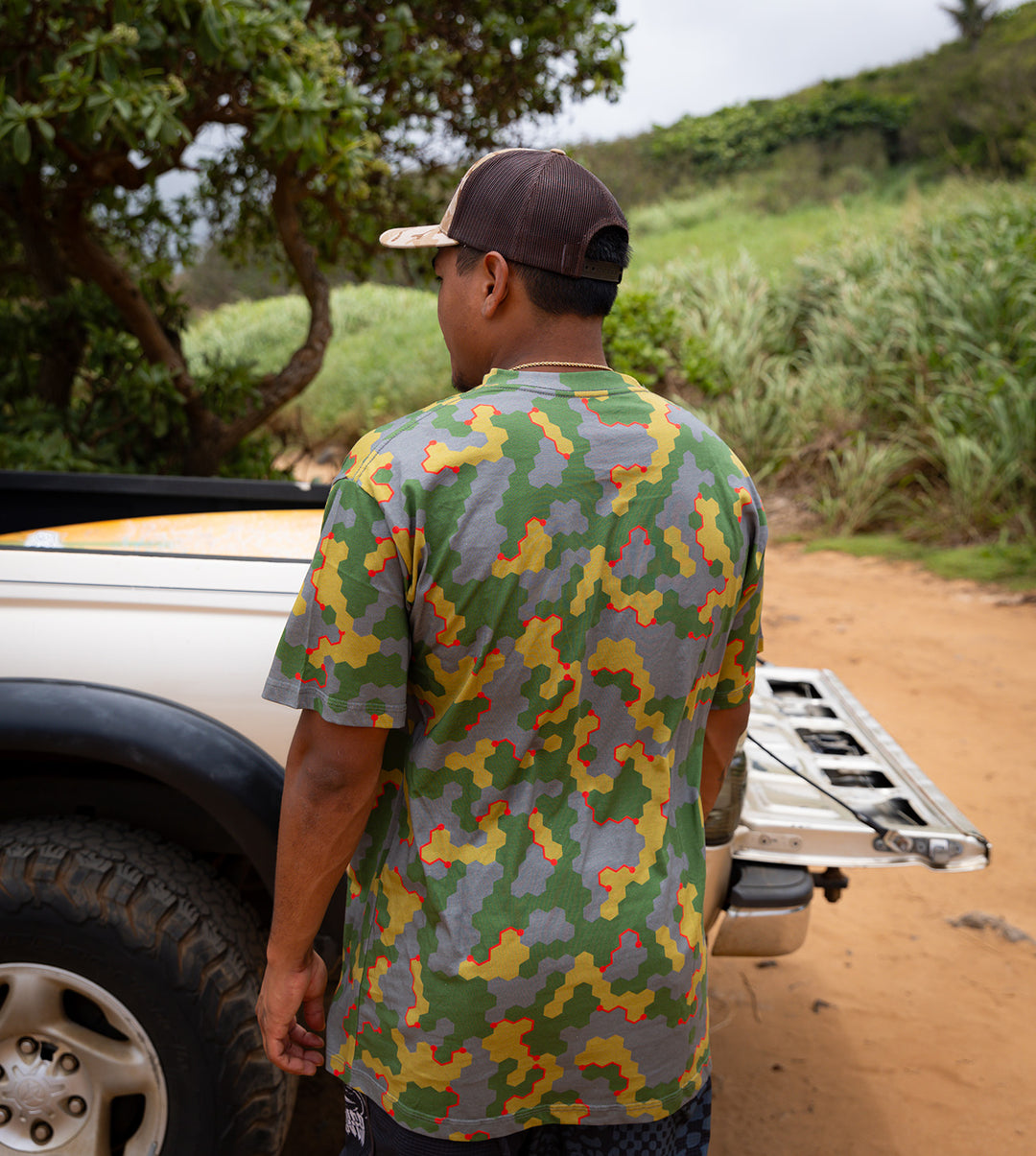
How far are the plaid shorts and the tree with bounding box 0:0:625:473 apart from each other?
399 centimetres

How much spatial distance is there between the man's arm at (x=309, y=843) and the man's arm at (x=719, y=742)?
0.58 metres

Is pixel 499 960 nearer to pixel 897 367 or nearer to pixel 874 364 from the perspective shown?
pixel 897 367

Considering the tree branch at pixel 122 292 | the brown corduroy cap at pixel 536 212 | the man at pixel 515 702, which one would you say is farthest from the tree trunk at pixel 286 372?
the man at pixel 515 702

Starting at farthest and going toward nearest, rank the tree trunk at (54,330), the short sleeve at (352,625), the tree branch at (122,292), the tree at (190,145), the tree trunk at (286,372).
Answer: the tree trunk at (286,372), the tree trunk at (54,330), the tree branch at (122,292), the tree at (190,145), the short sleeve at (352,625)

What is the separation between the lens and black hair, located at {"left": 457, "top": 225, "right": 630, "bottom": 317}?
1.26m

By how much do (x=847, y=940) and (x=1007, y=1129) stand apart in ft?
3.31

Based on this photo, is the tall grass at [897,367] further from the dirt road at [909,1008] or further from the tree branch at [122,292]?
the tree branch at [122,292]

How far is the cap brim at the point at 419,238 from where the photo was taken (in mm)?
1326

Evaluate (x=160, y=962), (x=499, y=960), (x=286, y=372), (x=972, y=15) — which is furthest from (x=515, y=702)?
(x=972, y=15)

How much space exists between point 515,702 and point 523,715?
0.06 feet

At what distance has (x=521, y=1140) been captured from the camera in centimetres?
139

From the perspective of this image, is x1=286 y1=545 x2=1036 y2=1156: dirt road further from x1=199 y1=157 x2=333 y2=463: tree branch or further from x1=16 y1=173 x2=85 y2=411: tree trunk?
x1=16 y1=173 x2=85 y2=411: tree trunk

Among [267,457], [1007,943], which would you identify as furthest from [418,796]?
[267,457]

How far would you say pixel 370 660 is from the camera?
4.02 ft
